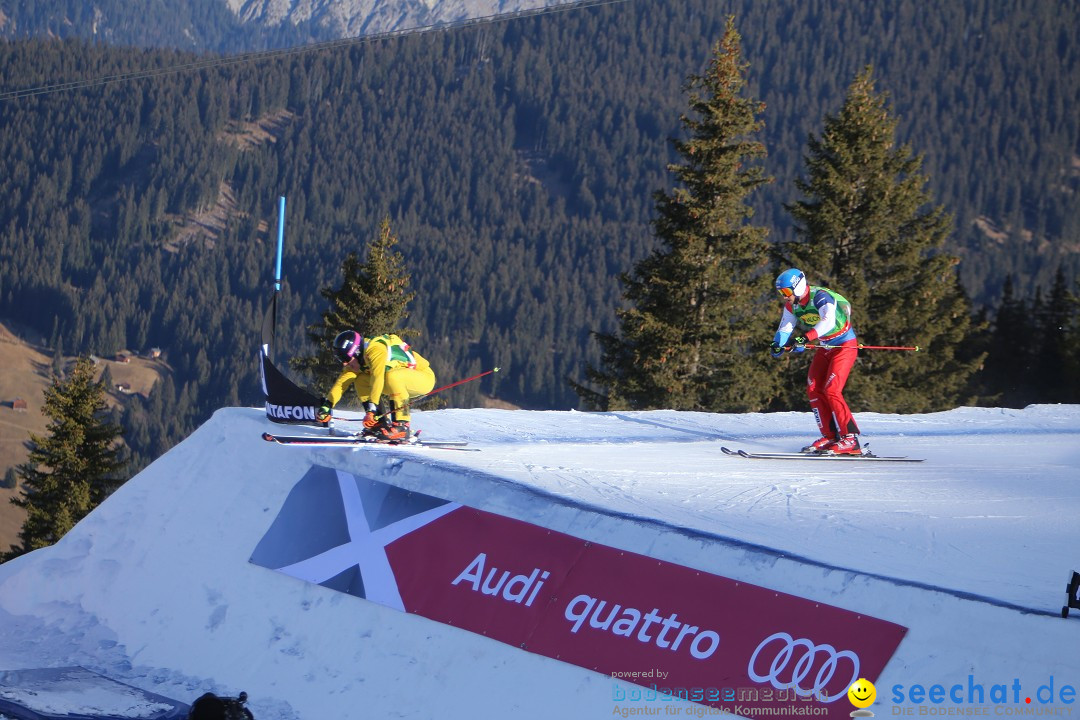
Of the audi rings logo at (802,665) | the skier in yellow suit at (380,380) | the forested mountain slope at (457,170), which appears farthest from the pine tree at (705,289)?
the forested mountain slope at (457,170)

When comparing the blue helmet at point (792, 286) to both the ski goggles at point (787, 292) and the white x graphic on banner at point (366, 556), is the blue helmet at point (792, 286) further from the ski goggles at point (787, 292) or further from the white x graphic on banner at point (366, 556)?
the white x graphic on banner at point (366, 556)

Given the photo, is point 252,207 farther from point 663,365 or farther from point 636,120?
point 663,365

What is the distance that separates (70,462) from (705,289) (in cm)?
1551

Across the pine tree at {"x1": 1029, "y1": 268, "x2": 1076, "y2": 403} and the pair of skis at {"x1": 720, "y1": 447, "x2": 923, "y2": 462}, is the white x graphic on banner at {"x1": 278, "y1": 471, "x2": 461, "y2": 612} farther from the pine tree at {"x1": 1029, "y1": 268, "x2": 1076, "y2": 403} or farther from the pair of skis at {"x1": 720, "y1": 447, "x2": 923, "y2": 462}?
the pine tree at {"x1": 1029, "y1": 268, "x2": 1076, "y2": 403}

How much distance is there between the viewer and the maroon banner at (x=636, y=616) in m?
6.73

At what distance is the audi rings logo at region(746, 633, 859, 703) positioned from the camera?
260 inches

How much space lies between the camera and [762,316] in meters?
25.5

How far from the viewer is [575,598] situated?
7762 mm

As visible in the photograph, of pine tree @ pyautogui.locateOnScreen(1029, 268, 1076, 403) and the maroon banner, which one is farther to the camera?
pine tree @ pyautogui.locateOnScreen(1029, 268, 1076, 403)

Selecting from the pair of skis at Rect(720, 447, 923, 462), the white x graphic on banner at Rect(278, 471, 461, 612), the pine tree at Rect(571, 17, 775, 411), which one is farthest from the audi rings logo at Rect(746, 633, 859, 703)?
the pine tree at Rect(571, 17, 775, 411)

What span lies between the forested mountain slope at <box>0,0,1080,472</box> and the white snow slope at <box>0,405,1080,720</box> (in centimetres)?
9385

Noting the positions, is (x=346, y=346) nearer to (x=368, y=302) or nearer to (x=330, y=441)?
(x=330, y=441)

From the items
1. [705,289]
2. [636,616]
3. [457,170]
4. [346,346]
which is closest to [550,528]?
[636,616]

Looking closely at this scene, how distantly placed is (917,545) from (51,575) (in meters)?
7.13
